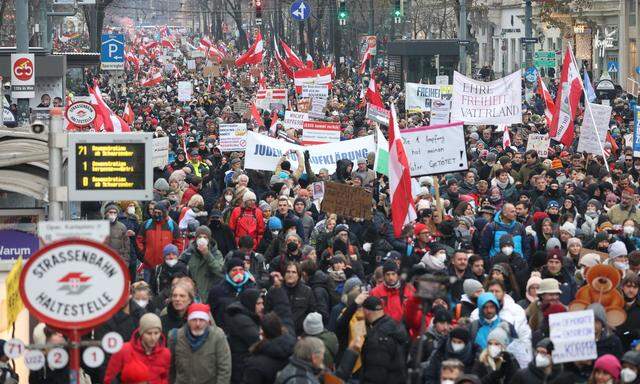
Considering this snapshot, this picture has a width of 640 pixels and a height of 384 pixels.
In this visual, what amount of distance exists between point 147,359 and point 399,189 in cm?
571

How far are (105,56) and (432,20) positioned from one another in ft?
169

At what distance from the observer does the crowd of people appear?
10648 millimetres

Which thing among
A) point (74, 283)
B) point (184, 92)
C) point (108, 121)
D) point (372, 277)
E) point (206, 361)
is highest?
point (74, 283)

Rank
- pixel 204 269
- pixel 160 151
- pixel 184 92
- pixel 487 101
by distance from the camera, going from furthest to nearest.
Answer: pixel 184 92
pixel 487 101
pixel 160 151
pixel 204 269

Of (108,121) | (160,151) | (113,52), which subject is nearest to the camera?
(160,151)

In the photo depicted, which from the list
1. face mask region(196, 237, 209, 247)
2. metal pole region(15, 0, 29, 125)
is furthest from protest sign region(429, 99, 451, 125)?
face mask region(196, 237, 209, 247)

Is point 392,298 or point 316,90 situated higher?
point 316,90

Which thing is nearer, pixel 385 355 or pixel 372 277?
pixel 385 355

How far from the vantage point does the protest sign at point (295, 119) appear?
30.5 m

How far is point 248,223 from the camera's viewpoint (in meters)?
17.6

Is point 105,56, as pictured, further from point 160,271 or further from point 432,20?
point 432,20

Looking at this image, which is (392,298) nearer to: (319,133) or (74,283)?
(74,283)

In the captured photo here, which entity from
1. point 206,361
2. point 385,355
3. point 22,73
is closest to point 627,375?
point 385,355

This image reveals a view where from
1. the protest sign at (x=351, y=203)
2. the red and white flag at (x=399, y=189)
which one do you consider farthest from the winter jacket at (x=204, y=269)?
the protest sign at (x=351, y=203)
